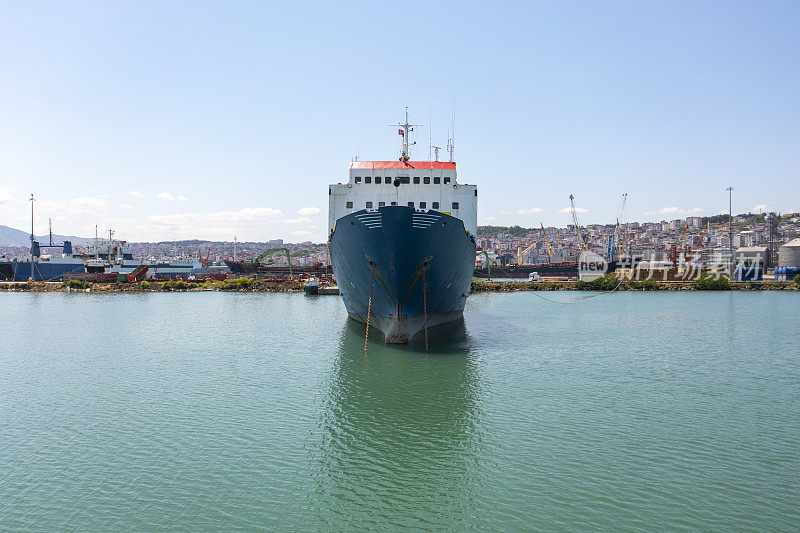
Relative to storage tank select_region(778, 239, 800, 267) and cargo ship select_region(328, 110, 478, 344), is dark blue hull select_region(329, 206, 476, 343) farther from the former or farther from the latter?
storage tank select_region(778, 239, 800, 267)

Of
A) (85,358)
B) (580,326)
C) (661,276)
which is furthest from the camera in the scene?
(661,276)

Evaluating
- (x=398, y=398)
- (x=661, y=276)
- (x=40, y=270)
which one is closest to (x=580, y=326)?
(x=398, y=398)

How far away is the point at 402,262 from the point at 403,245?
2.60 feet

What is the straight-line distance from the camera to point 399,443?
1117 cm

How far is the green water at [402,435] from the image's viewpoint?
8.11 m

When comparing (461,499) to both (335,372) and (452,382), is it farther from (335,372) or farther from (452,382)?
(335,372)

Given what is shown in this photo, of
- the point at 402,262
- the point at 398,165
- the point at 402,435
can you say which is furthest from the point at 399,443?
the point at 398,165

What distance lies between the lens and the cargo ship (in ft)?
63.6

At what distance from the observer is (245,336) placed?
27.6 metres

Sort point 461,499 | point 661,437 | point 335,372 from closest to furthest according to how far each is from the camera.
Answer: point 461,499 → point 661,437 → point 335,372

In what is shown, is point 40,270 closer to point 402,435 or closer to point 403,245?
point 403,245

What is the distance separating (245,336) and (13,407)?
45.2ft

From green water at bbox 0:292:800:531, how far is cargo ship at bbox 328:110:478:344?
2108mm

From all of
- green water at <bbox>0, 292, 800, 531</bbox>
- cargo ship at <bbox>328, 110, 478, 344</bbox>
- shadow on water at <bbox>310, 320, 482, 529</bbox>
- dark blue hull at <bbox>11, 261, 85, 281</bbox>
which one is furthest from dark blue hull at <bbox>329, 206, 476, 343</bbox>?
dark blue hull at <bbox>11, 261, 85, 281</bbox>
